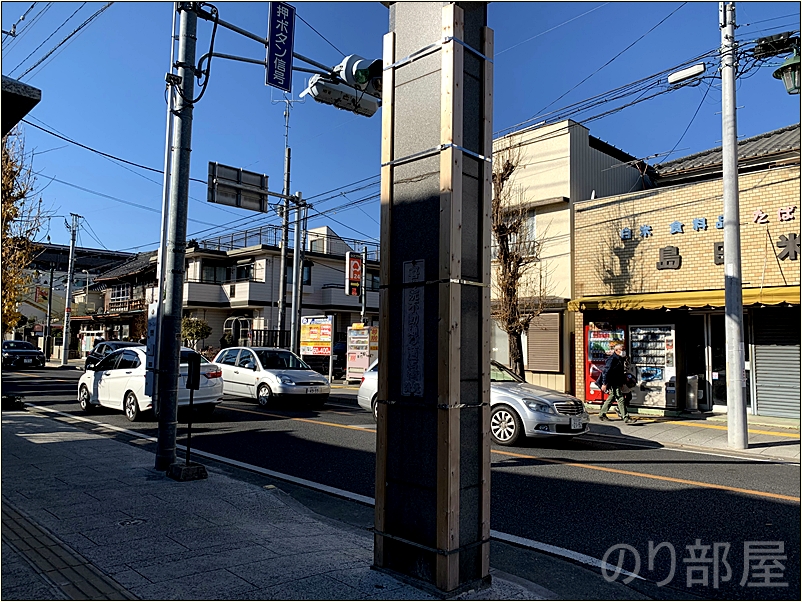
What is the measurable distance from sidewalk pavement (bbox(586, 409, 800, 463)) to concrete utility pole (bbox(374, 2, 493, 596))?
8195 mm

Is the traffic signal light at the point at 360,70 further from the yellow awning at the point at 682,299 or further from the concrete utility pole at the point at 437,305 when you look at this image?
the yellow awning at the point at 682,299

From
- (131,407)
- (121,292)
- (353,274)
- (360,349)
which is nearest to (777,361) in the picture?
(131,407)

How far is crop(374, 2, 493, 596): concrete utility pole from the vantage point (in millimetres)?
4070

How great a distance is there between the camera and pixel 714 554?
5.16 metres

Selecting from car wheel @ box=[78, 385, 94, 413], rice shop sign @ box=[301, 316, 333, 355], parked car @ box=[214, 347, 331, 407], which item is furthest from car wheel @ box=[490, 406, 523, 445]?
rice shop sign @ box=[301, 316, 333, 355]

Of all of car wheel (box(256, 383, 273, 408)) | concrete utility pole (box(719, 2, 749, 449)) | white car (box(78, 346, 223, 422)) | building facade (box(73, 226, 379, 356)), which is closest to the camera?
concrete utility pole (box(719, 2, 749, 449))

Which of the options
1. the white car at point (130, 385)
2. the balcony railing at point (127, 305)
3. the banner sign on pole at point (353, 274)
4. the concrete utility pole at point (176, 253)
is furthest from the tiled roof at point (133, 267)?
the concrete utility pole at point (176, 253)

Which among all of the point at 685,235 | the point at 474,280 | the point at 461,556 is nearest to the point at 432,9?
the point at 474,280

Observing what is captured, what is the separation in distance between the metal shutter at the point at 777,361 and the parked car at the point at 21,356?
33635 millimetres

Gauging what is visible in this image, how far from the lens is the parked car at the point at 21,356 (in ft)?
104

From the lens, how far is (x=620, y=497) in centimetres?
702

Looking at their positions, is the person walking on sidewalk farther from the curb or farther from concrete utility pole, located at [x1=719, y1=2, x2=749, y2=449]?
concrete utility pole, located at [x1=719, y1=2, x2=749, y2=449]

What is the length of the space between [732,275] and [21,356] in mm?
34770

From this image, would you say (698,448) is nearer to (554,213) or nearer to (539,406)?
(539,406)
